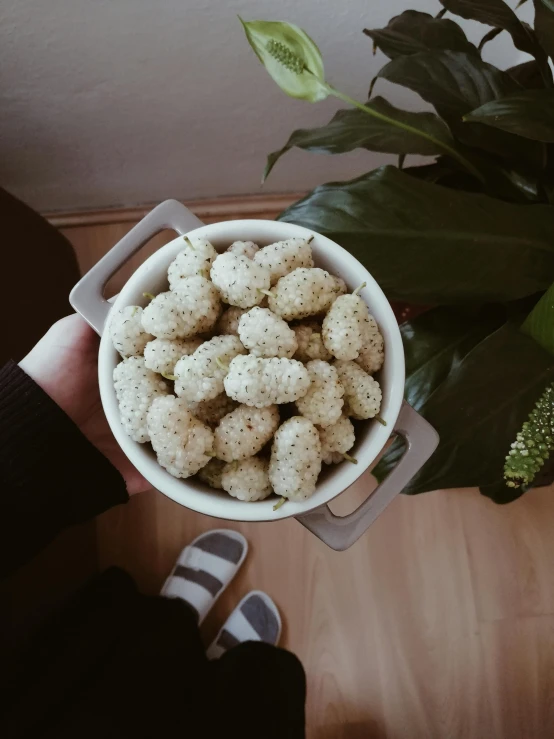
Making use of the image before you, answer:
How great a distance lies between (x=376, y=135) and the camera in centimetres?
69

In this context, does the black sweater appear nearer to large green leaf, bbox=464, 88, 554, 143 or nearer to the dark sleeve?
the dark sleeve

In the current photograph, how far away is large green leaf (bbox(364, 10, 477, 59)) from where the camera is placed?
748 millimetres

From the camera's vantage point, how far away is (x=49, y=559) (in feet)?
3.24

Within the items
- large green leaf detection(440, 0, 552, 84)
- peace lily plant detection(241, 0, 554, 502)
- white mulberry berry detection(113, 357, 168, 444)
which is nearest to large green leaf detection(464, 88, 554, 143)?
peace lily plant detection(241, 0, 554, 502)

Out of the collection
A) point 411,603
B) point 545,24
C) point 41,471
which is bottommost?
point 411,603

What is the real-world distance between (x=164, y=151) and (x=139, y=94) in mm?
165

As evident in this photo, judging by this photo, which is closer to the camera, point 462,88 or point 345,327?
point 345,327

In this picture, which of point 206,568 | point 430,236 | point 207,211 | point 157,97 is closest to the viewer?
point 430,236

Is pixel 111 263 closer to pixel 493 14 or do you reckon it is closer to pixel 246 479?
pixel 246 479

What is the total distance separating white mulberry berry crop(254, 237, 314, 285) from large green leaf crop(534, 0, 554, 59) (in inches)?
16.2

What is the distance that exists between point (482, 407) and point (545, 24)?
1.42 feet

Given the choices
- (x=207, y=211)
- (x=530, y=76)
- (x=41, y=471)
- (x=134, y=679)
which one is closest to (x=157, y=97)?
(x=207, y=211)

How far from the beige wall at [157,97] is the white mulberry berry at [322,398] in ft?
2.14

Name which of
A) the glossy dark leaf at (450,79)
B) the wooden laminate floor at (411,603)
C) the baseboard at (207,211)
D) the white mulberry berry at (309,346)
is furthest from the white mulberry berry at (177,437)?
the baseboard at (207,211)
